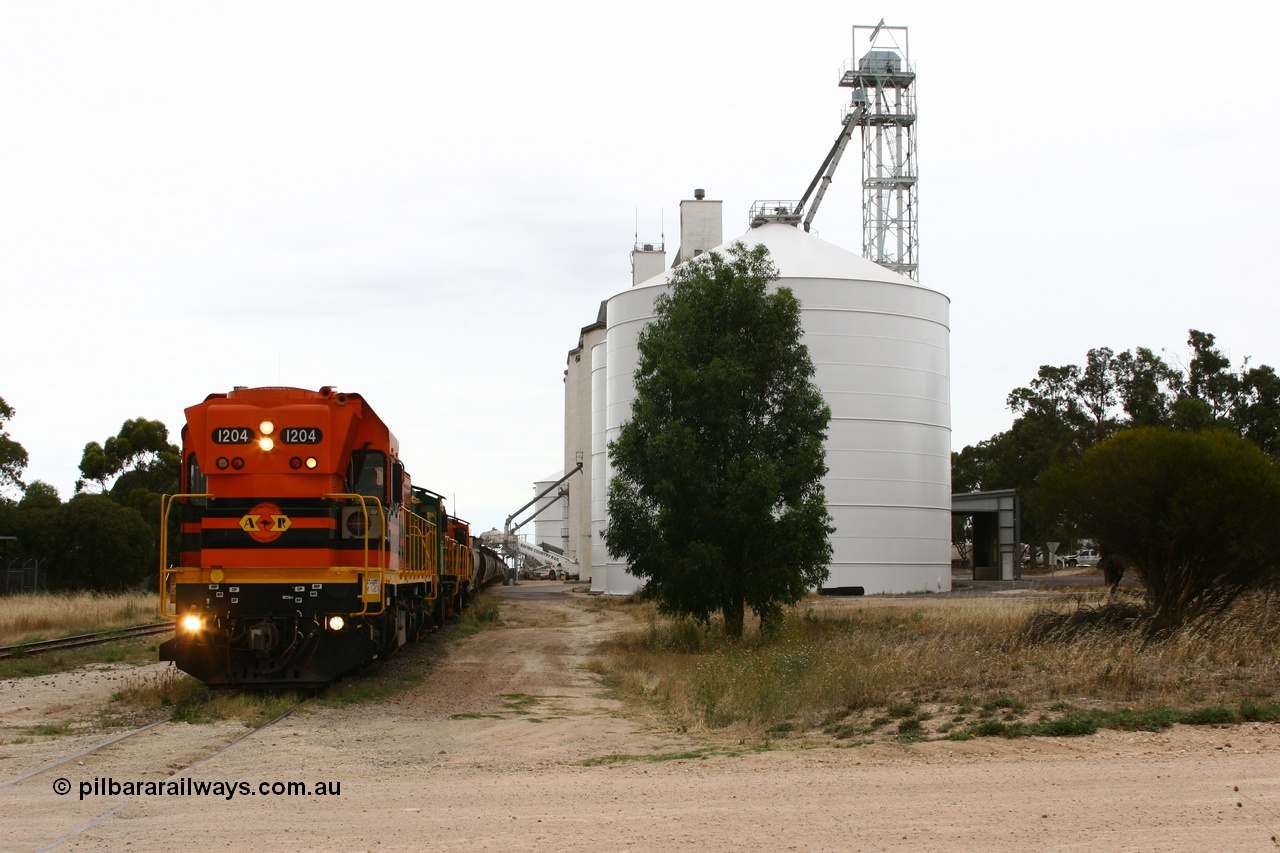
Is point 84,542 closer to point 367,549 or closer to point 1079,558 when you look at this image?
point 367,549

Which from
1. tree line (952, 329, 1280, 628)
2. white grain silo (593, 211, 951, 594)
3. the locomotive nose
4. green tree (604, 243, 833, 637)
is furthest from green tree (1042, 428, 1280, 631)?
white grain silo (593, 211, 951, 594)

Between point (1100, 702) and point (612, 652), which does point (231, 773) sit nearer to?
point (1100, 702)

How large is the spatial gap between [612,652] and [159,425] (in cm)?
5607

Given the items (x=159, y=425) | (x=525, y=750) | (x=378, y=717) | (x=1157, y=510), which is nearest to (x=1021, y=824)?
(x=525, y=750)

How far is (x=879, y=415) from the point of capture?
50812 millimetres

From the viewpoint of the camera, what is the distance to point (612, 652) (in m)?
26.6

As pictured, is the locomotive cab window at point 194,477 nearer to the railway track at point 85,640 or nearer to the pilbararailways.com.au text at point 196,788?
the pilbararailways.com.au text at point 196,788

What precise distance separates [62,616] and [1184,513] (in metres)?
29.7

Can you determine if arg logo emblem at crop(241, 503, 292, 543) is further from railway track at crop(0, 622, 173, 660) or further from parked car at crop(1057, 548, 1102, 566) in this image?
parked car at crop(1057, 548, 1102, 566)

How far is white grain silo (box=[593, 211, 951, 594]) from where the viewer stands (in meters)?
50.1

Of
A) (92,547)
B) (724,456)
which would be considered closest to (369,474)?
(724,456)

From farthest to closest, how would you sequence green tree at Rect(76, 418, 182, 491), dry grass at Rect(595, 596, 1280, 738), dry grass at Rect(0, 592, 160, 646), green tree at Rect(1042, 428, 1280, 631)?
green tree at Rect(76, 418, 182, 491)
dry grass at Rect(0, 592, 160, 646)
green tree at Rect(1042, 428, 1280, 631)
dry grass at Rect(595, 596, 1280, 738)

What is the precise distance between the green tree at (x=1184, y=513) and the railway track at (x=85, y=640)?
21342 millimetres

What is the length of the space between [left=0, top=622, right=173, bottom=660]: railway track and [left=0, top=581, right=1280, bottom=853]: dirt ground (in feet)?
32.9
